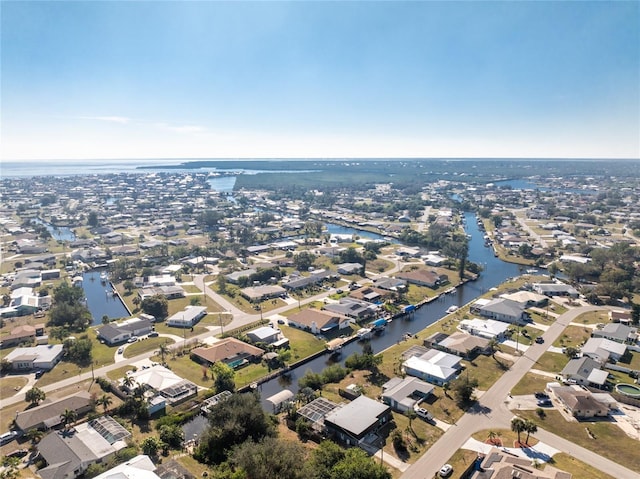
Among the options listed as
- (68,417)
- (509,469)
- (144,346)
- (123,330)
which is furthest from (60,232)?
(509,469)

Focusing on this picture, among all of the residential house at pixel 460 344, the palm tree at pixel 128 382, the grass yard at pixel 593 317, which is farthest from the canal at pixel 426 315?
the grass yard at pixel 593 317

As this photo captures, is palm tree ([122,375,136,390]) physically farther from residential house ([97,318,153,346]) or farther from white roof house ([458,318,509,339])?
white roof house ([458,318,509,339])

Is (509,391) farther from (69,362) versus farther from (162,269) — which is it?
(162,269)

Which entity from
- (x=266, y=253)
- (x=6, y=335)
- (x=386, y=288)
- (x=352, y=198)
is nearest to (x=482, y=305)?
(x=386, y=288)

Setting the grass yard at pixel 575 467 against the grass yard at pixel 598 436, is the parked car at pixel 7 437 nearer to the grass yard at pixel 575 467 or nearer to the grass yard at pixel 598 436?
the grass yard at pixel 575 467

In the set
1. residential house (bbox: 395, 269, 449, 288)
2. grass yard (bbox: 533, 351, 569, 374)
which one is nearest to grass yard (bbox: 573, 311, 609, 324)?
grass yard (bbox: 533, 351, 569, 374)

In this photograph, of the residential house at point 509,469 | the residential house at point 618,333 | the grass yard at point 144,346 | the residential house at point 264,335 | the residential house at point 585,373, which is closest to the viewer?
the residential house at point 509,469

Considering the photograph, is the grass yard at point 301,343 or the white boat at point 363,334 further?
the white boat at point 363,334
